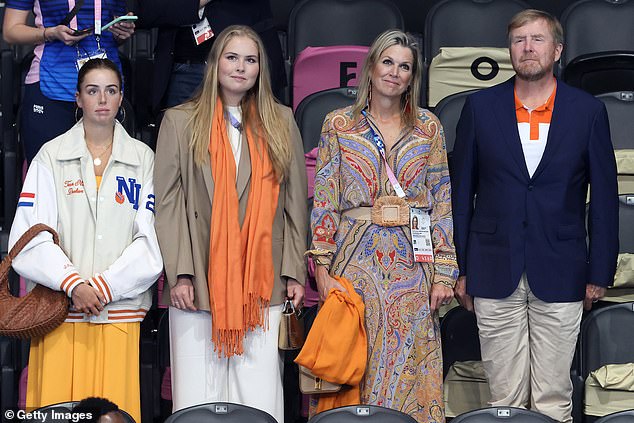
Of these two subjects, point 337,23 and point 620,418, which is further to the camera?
point 337,23

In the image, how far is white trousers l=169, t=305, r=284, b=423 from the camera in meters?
4.37

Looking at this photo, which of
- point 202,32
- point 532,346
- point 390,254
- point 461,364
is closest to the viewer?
point 390,254

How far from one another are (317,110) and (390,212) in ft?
3.93

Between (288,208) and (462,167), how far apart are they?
26.1 inches

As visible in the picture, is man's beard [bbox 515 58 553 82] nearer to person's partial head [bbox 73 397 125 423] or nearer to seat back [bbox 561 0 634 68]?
seat back [bbox 561 0 634 68]

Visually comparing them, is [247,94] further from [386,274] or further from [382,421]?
[382,421]

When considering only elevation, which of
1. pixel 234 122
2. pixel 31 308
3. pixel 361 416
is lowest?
pixel 361 416

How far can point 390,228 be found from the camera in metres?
4.39

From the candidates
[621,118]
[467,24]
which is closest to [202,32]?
[467,24]

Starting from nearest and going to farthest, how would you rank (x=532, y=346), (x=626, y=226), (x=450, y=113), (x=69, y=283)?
(x=69, y=283), (x=532, y=346), (x=626, y=226), (x=450, y=113)

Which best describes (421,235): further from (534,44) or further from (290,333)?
(534,44)

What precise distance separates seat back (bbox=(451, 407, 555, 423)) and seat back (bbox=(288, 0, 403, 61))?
8.99 feet

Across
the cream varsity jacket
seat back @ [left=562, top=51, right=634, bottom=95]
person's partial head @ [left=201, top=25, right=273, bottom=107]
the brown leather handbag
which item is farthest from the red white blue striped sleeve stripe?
seat back @ [left=562, top=51, right=634, bottom=95]

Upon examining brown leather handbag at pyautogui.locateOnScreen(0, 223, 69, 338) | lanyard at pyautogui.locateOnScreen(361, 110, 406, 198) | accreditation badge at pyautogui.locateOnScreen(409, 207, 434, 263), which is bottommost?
brown leather handbag at pyautogui.locateOnScreen(0, 223, 69, 338)
